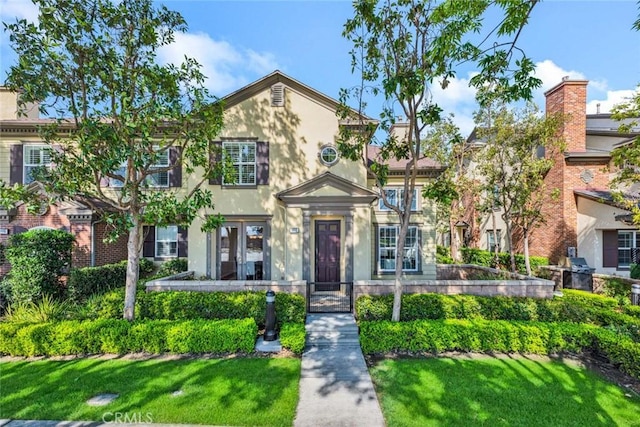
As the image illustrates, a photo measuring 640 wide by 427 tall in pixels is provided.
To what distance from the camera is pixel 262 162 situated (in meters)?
11.7

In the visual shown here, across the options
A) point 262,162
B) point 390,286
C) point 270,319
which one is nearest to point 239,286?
point 270,319

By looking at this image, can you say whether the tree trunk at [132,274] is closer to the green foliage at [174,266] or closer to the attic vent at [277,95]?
the green foliage at [174,266]

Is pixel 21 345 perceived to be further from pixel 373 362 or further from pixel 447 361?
pixel 447 361

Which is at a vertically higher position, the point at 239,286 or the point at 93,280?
the point at 239,286

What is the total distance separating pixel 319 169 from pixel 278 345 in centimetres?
674

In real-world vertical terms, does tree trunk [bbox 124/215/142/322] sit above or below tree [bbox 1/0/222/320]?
below

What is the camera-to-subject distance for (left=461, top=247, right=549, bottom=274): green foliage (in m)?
15.6

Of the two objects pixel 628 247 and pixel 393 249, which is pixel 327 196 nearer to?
pixel 393 249

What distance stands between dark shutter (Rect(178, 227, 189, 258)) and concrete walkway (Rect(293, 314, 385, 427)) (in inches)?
273

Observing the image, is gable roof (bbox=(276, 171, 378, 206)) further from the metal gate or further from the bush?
the bush

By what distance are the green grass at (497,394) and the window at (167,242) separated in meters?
9.90

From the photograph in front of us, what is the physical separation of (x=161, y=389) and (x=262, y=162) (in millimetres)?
8200

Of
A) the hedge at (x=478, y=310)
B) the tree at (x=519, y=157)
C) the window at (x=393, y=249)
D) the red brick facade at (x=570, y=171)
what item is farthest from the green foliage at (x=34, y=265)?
the red brick facade at (x=570, y=171)

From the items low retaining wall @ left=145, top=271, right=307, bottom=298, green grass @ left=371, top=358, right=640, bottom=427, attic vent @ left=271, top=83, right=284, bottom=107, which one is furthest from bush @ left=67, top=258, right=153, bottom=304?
green grass @ left=371, top=358, right=640, bottom=427
